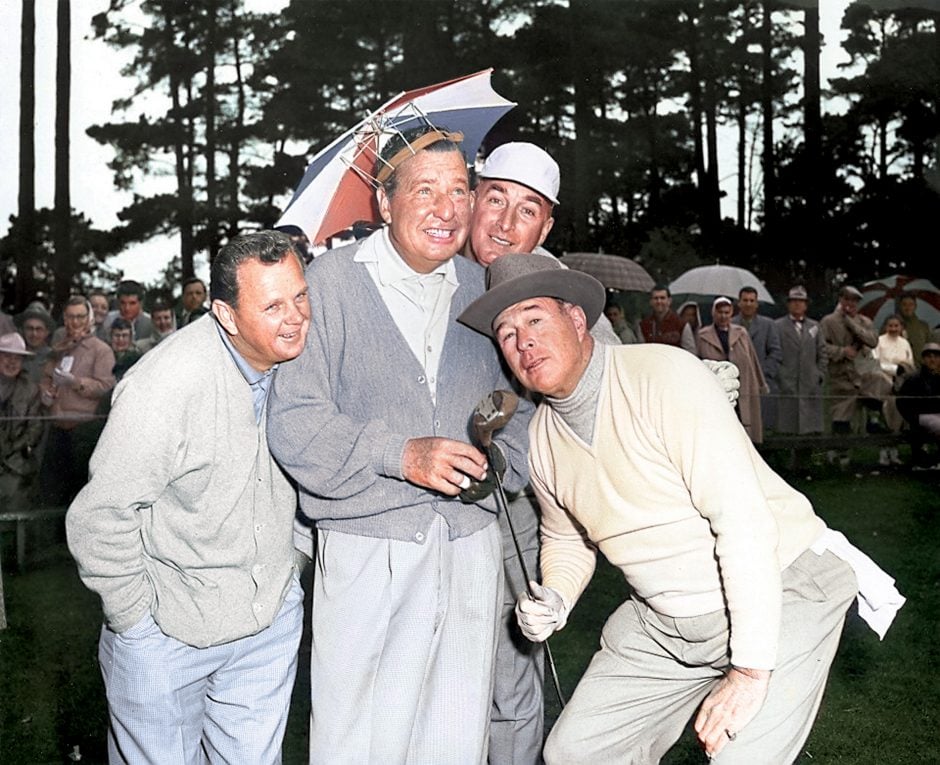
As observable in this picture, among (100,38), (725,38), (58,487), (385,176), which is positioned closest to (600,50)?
(725,38)

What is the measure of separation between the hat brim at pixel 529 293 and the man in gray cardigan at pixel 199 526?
0.44 metres

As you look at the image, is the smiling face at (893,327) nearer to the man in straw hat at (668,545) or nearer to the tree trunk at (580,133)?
the tree trunk at (580,133)

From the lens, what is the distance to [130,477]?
253 centimetres

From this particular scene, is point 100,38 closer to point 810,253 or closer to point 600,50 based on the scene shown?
point 600,50

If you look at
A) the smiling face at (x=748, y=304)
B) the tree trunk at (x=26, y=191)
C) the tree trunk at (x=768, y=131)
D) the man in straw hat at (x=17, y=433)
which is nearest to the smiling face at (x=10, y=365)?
the man in straw hat at (x=17, y=433)

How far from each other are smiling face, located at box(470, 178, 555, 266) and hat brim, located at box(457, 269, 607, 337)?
67cm

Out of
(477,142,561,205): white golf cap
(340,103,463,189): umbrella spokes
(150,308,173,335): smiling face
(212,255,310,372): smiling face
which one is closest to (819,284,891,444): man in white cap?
(150,308,173,335): smiling face

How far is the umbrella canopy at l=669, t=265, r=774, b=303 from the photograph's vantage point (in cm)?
1166

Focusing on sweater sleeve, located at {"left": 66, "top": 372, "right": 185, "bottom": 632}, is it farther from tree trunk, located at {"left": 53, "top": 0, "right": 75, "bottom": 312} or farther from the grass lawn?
tree trunk, located at {"left": 53, "top": 0, "right": 75, "bottom": 312}

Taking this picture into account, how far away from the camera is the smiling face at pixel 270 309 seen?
2.63 meters

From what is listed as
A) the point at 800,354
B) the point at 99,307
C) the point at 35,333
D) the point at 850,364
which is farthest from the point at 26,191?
the point at 850,364

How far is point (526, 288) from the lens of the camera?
2748 millimetres

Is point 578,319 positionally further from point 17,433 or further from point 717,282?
point 717,282

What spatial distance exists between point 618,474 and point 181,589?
1.12 meters
